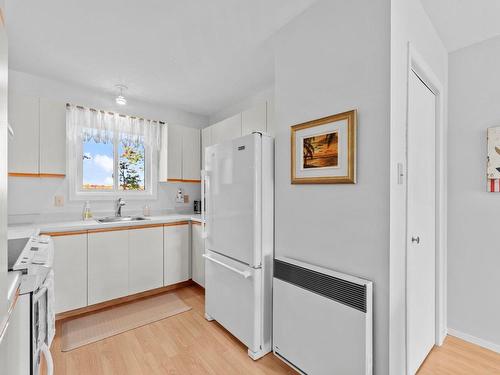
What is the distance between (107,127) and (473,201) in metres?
3.86

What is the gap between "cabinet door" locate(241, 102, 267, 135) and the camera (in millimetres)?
2562

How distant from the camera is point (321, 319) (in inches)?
59.9

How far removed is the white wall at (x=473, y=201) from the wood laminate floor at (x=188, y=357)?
0.92 ft

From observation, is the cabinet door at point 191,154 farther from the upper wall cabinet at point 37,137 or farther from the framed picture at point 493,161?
the framed picture at point 493,161

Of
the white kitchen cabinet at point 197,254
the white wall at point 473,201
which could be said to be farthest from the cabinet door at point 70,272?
the white wall at point 473,201

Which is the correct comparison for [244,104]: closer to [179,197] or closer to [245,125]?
Result: [245,125]

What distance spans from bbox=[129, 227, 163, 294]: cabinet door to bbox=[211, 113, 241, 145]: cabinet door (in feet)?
4.50

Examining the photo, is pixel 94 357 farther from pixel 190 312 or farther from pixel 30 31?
pixel 30 31

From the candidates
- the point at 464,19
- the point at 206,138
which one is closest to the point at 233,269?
the point at 206,138

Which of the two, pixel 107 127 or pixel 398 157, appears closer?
pixel 398 157

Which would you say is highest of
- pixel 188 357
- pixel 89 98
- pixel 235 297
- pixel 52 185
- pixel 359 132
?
pixel 89 98

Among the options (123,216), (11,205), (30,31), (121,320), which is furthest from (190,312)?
(30,31)

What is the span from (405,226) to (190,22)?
6.67ft

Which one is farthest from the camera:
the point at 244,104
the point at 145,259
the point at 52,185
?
the point at 244,104
